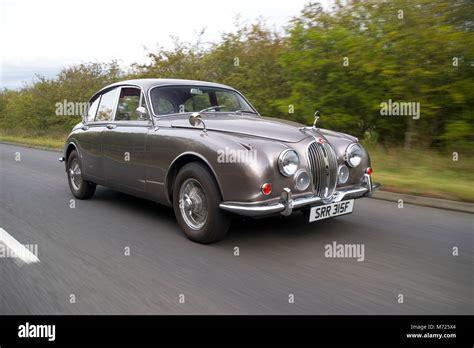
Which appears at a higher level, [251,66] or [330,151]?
[251,66]

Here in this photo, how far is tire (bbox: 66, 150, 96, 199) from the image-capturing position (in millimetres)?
6789

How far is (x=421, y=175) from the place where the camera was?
7820 millimetres

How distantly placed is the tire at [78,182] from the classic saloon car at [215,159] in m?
0.66

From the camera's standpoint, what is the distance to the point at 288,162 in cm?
412

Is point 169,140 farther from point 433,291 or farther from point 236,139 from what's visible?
point 433,291

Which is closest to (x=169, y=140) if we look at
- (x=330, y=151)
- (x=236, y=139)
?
(x=236, y=139)

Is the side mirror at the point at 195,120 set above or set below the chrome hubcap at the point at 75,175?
above

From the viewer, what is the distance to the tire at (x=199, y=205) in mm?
4258

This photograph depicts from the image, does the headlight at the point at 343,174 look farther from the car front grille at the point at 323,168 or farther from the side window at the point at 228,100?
the side window at the point at 228,100

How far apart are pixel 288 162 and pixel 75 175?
4371mm

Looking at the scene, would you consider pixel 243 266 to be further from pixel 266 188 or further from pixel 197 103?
pixel 197 103

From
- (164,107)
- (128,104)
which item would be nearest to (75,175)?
(128,104)

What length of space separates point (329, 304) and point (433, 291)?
0.88 m

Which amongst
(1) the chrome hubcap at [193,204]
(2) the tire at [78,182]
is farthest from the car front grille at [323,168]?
(2) the tire at [78,182]
